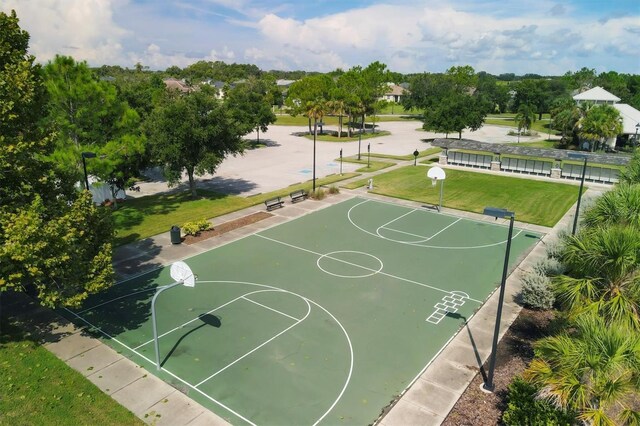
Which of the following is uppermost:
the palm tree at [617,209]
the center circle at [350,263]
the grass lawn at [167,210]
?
the palm tree at [617,209]

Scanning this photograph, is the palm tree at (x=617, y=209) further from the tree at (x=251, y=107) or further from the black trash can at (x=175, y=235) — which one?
the tree at (x=251, y=107)

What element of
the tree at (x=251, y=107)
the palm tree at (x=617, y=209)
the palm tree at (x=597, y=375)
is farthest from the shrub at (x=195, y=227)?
the tree at (x=251, y=107)

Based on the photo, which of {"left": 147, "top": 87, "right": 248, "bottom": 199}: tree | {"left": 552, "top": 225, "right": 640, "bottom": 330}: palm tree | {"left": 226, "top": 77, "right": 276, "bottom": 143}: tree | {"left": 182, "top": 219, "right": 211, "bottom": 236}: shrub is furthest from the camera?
{"left": 226, "top": 77, "right": 276, "bottom": 143}: tree

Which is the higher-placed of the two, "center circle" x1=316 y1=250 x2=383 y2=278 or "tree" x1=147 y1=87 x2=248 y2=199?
"tree" x1=147 y1=87 x2=248 y2=199

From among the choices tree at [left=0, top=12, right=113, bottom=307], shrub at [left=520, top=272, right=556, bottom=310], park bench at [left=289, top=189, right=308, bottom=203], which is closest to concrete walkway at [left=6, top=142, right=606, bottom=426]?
shrub at [left=520, top=272, right=556, bottom=310]

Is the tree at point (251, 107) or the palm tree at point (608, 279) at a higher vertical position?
the tree at point (251, 107)

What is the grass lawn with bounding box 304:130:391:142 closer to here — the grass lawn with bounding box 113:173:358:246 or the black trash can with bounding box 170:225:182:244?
the grass lawn with bounding box 113:173:358:246

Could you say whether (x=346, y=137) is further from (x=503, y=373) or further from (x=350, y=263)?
(x=503, y=373)
